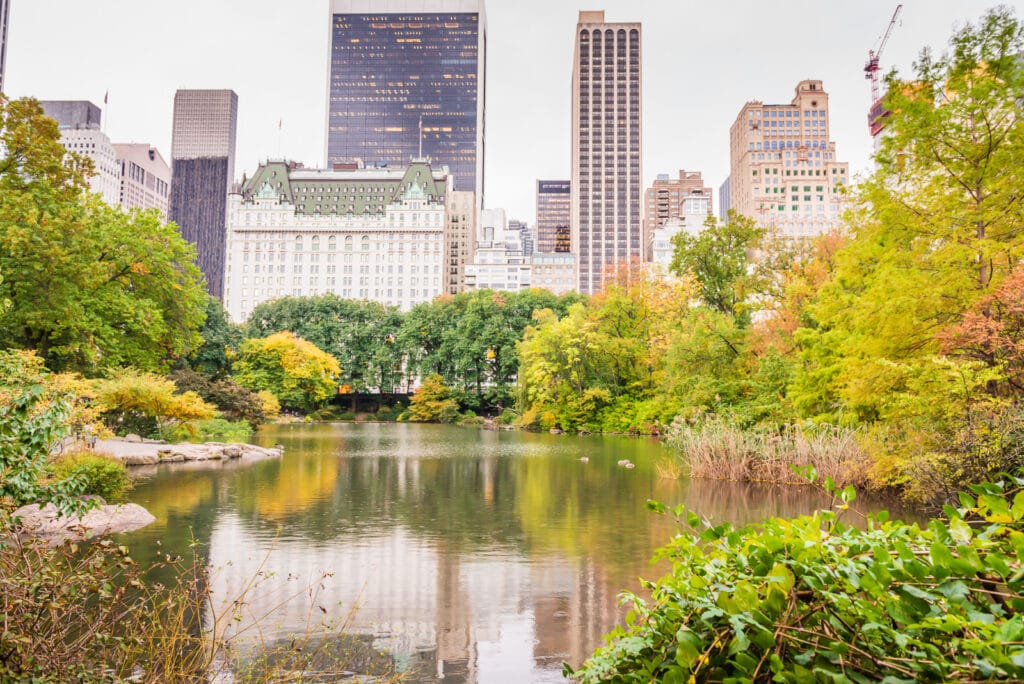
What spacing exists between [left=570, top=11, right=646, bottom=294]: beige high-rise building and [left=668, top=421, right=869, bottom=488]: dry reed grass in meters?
118

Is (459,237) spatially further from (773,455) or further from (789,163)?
(773,455)

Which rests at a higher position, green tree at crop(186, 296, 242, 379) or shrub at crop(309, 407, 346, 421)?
green tree at crop(186, 296, 242, 379)

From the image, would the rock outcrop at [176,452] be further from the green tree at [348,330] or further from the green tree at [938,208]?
the green tree at [348,330]

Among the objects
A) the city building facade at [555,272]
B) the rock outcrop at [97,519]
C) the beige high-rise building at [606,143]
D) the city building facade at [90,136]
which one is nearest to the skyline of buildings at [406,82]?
the city building facade at [555,272]

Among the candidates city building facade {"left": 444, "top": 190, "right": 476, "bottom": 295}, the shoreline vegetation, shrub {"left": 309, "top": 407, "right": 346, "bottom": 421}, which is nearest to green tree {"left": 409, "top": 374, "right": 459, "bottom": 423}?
shrub {"left": 309, "top": 407, "right": 346, "bottom": 421}

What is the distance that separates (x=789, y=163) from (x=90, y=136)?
147622 millimetres

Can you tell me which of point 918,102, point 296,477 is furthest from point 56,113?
point 918,102

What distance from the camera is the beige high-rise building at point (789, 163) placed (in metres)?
118

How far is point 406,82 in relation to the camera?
160 m

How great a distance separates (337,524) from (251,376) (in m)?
37.7

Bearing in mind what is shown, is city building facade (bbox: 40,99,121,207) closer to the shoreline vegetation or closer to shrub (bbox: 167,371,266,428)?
the shoreline vegetation

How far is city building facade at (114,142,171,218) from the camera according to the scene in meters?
175

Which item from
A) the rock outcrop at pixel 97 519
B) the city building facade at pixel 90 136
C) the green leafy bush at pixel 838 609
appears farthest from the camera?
the city building facade at pixel 90 136

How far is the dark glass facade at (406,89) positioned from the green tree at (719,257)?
419 ft
